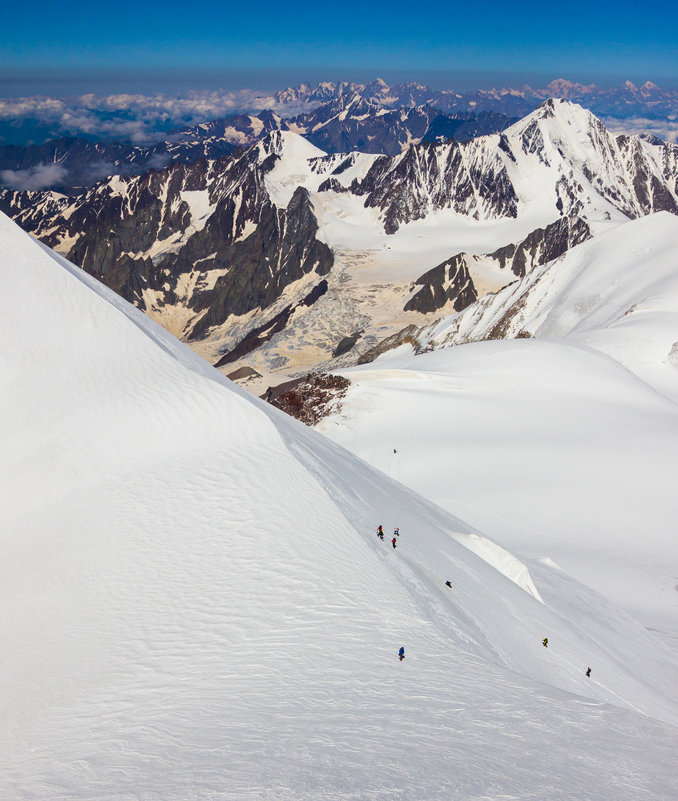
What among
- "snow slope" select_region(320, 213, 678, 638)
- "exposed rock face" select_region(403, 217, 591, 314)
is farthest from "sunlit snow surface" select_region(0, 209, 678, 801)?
"exposed rock face" select_region(403, 217, 591, 314)

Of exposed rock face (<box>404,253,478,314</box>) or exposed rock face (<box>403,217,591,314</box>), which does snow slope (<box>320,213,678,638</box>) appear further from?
exposed rock face (<box>403,217,591,314</box>)

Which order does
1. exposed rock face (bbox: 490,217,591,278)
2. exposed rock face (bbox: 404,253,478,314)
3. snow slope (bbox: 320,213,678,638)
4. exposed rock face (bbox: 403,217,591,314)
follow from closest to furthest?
1. snow slope (bbox: 320,213,678,638)
2. exposed rock face (bbox: 403,217,591,314)
3. exposed rock face (bbox: 490,217,591,278)
4. exposed rock face (bbox: 404,253,478,314)

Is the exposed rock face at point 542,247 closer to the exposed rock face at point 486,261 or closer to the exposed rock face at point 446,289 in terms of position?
the exposed rock face at point 486,261

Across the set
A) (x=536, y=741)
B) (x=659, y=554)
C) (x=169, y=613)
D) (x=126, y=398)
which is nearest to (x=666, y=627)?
(x=659, y=554)

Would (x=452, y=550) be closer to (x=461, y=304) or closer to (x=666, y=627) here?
(x=666, y=627)

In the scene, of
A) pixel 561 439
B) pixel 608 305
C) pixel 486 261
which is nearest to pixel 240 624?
pixel 561 439

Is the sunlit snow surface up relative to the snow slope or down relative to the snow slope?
up
